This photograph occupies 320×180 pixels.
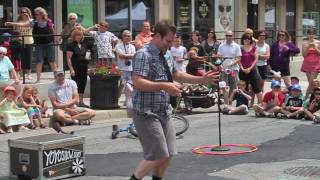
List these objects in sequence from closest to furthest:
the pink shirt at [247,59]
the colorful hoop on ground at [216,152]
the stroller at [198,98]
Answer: the colorful hoop on ground at [216,152] → the stroller at [198,98] → the pink shirt at [247,59]

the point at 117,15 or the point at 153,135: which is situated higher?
the point at 117,15

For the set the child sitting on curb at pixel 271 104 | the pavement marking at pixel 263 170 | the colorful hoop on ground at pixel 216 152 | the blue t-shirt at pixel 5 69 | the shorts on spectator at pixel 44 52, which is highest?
the shorts on spectator at pixel 44 52

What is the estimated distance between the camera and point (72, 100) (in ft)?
41.0

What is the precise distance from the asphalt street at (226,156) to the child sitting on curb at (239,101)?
1.89 ft

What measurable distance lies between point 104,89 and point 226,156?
219 inches

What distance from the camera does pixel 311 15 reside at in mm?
30547

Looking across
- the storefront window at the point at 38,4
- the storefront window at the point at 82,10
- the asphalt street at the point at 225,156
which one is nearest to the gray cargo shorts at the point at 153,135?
the asphalt street at the point at 225,156

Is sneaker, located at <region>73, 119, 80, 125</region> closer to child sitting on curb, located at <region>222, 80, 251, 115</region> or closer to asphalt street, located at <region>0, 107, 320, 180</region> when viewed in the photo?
asphalt street, located at <region>0, 107, 320, 180</region>

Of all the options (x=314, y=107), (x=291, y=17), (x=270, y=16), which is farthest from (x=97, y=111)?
(x=291, y=17)

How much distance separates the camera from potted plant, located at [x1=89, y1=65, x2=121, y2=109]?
14.1m

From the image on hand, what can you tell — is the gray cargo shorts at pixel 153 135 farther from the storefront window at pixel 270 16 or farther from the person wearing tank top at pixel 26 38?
the storefront window at pixel 270 16

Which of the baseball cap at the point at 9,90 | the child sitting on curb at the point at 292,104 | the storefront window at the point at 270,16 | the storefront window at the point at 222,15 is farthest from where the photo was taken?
the storefront window at the point at 270,16

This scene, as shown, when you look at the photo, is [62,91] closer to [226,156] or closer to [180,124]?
[180,124]

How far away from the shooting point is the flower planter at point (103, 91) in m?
14.1
